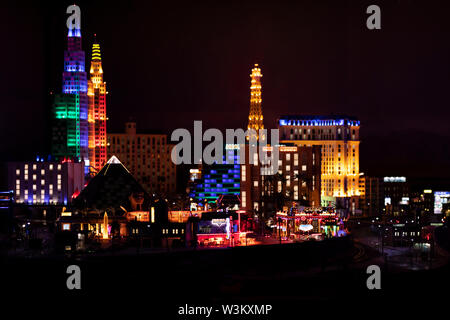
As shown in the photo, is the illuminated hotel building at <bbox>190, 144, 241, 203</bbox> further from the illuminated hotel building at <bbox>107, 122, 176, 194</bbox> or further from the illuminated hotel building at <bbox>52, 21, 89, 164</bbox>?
the illuminated hotel building at <bbox>107, 122, 176, 194</bbox>

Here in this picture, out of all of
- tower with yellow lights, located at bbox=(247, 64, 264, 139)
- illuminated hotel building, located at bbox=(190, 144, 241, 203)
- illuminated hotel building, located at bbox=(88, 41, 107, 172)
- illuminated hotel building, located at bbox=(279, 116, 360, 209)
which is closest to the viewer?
illuminated hotel building, located at bbox=(190, 144, 241, 203)

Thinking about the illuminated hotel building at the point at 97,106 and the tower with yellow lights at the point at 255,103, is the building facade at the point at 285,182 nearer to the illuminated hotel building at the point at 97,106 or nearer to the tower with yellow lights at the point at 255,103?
the tower with yellow lights at the point at 255,103

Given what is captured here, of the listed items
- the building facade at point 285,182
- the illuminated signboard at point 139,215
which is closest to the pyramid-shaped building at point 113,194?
the illuminated signboard at point 139,215

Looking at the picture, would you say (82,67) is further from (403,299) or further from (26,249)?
(403,299)

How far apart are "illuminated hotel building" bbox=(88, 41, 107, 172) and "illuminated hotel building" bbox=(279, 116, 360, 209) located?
2424 cm

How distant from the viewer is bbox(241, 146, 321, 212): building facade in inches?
2886

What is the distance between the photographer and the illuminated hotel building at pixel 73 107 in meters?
85.9

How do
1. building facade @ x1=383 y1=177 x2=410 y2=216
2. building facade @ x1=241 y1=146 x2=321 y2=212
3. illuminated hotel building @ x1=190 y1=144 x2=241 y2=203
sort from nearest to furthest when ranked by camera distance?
building facade @ x1=241 y1=146 x2=321 y2=212
illuminated hotel building @ x1=190 y1=144 x2=241 y2=203
building facade @ x1=383 y1=177 x2=410 y2=216

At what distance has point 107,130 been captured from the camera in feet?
329

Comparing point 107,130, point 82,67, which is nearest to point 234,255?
point 82,67

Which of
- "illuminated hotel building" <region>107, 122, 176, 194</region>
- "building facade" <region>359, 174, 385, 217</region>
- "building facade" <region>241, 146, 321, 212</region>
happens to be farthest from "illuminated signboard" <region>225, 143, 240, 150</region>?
"building facade" <region>359, 174, 385, 217</region>

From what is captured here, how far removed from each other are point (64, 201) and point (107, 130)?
26.1 m

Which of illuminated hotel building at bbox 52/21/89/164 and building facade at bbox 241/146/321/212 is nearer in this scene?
building facade at bbox 241/146/321/212

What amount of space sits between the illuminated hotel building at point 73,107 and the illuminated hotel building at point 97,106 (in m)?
1.91
